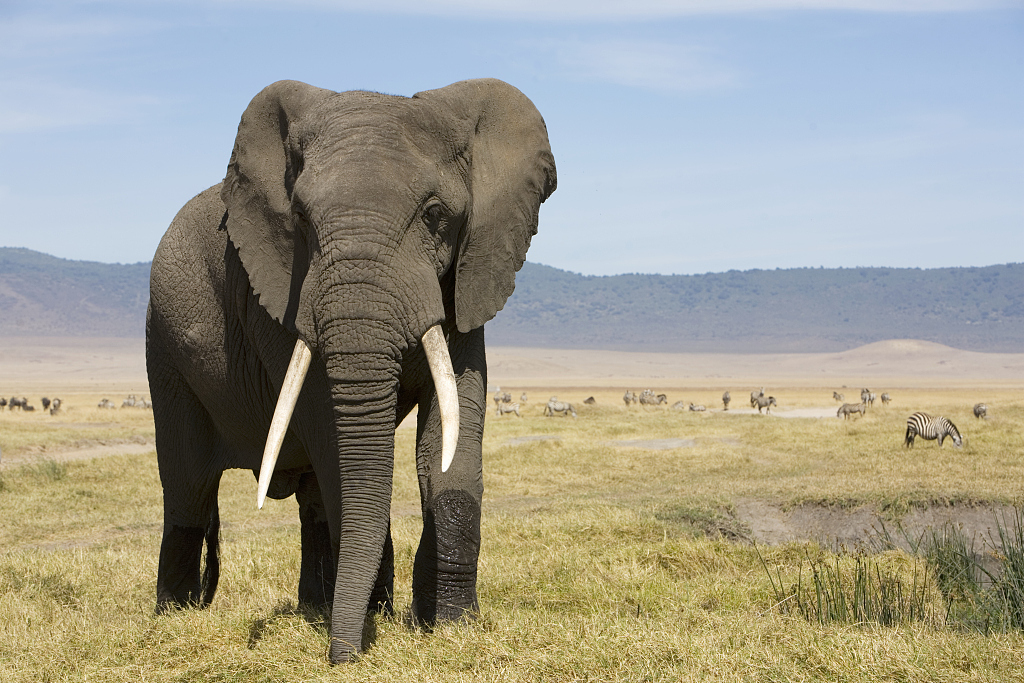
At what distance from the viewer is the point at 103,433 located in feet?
79.1

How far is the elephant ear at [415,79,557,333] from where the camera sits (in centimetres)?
531

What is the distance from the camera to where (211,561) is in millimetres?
7277

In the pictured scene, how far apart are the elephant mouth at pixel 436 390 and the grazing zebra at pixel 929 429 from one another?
53.0ft

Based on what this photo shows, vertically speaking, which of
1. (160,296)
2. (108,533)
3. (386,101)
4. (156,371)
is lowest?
(108,533)

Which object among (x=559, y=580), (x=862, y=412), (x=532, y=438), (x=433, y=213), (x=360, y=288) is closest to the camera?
(x=360, y=288)

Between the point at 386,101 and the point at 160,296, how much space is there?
2424mm

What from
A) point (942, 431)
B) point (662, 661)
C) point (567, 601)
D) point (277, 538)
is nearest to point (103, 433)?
point (277, 538)

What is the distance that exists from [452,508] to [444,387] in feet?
2.65

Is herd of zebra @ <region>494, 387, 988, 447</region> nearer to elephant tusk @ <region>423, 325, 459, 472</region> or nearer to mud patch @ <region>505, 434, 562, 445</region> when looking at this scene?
mud patch @ <region>505, 434, 562, 445</region>

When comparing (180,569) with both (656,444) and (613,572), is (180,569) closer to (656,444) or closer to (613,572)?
(613,572)

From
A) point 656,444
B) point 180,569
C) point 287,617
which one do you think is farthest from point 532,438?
point 287,617

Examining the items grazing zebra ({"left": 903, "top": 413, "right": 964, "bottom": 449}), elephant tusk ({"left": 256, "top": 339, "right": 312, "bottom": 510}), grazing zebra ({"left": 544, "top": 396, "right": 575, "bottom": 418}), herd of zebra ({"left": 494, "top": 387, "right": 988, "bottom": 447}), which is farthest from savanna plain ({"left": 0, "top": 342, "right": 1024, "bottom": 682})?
grazing zebra ({"left": 544, "top": 396, "right": 575, "bottom": 418})

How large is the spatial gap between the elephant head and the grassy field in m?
0.84

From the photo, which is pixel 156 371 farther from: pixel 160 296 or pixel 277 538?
pixel 277 538
